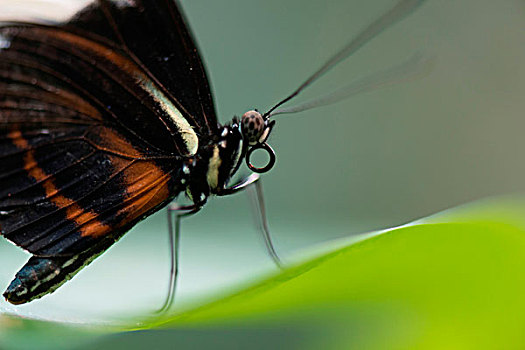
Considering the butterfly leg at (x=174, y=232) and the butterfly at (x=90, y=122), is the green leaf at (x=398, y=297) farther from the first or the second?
the butterfly leg at (x=174, y=232)

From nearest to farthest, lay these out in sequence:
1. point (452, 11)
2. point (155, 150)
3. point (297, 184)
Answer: point (155, 150) < point (297, 184) < point (452, 11)

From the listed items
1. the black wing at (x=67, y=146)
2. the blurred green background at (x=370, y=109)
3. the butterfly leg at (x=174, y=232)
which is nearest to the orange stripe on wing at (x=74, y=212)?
the black wing at (x=67, y=146)

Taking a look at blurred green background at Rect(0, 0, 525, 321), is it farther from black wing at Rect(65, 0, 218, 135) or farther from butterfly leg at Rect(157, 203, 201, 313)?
black wing at Rect(65, 0, 218, 135)

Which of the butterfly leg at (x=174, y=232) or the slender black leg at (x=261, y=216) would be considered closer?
the butterfly leg at (x=174, y=232)

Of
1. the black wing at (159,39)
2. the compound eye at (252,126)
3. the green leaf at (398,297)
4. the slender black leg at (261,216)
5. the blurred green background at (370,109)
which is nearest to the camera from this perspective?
the green leaf at (398,297)

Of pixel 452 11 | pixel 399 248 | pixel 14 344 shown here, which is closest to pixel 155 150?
pixel 14 344

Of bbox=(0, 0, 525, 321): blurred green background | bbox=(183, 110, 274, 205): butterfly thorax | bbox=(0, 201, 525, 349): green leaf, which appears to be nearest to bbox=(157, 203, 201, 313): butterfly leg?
bbox=(183, 110, 274, 205): butterfly thorax

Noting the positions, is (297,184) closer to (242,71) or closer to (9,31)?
(242,71)
